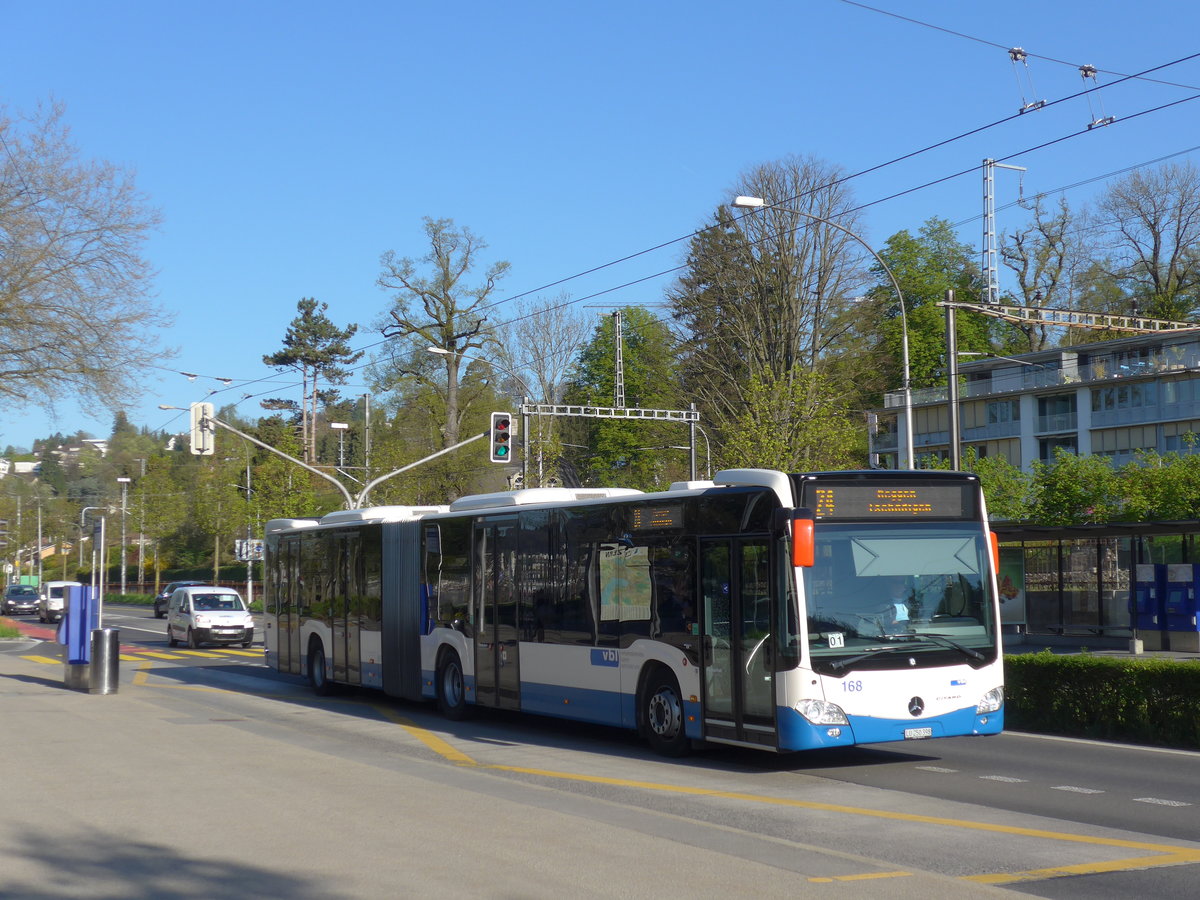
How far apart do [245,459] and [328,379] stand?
9988 mm

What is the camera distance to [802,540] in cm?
1217

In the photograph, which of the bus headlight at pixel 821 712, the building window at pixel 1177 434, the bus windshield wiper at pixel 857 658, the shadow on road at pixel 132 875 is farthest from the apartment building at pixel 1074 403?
the shadow on road at pixel 132 875

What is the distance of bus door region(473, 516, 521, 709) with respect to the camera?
Result: 16906mm

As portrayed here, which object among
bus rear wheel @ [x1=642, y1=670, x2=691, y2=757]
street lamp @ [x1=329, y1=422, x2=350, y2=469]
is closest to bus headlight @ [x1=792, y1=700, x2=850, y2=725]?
bus rear wheel @ [x1=642, y1=670, x2=691, y2=757]

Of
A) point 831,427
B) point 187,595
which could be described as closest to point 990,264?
point 831,427

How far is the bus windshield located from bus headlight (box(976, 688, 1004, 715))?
1.07 feet

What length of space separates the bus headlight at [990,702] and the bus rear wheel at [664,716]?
9.54ft

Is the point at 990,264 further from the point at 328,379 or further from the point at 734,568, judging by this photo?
the point at 328,379

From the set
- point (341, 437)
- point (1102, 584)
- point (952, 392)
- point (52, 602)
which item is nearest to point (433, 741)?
point (952, 392)

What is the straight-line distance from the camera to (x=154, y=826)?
8969mm

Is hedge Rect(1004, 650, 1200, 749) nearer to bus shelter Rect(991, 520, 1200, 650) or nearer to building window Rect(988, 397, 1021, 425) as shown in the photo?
bus shelter Rect(991, 520, 1200, 650)

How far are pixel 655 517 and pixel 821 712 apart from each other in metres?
3.12

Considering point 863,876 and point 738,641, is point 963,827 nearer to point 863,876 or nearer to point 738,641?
point 863,876

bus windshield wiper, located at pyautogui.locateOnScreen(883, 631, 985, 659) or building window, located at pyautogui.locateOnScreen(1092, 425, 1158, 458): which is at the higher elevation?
building window, located at pyautogui.locateOnScreen(1092, 425, 1158, 458)
